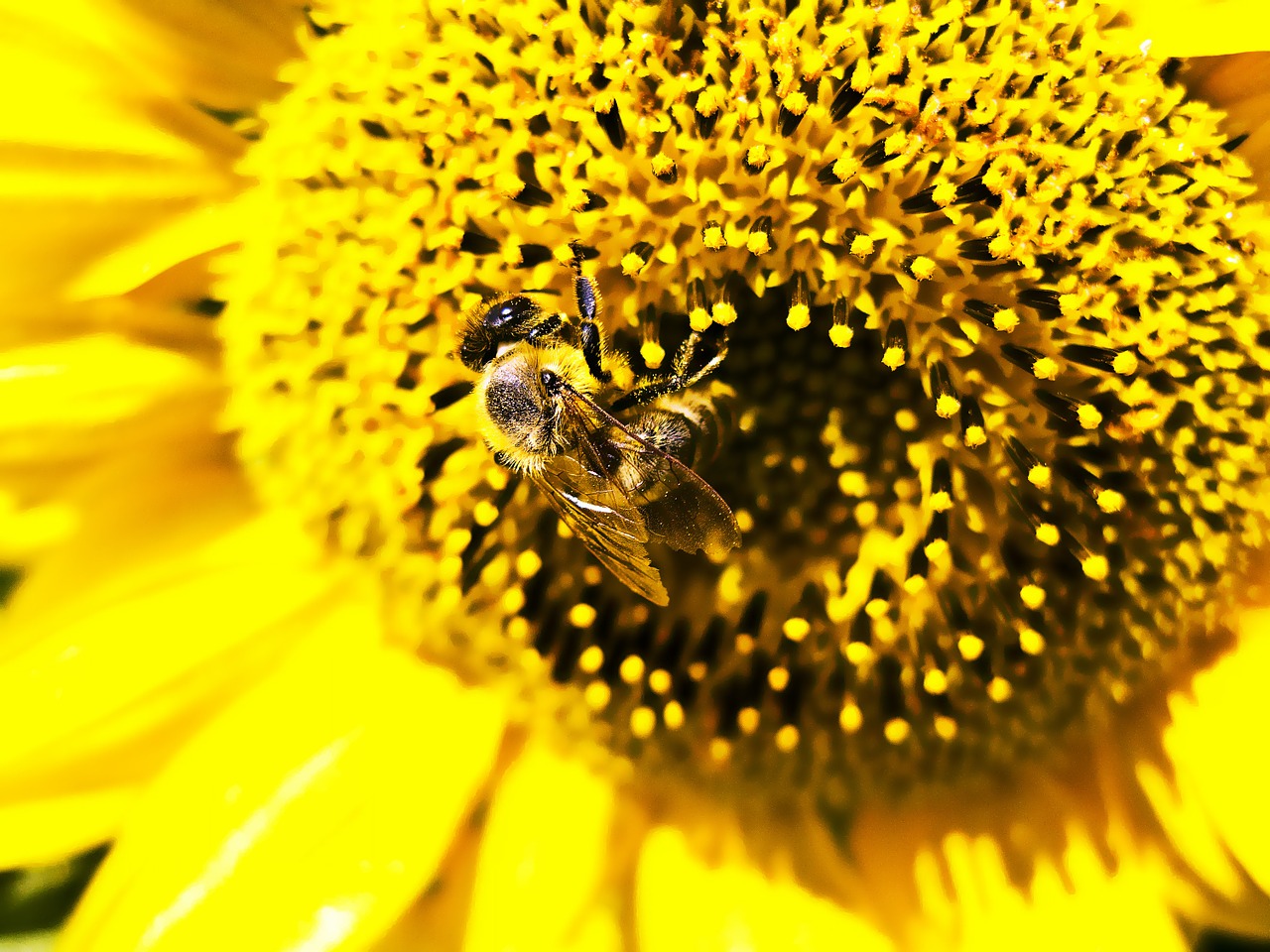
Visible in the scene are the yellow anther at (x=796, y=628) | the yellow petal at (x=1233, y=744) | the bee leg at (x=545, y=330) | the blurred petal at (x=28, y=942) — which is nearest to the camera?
the bee leg at (x=545, y=330)

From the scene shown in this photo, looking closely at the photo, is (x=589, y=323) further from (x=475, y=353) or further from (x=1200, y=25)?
(x=1200, y=25)

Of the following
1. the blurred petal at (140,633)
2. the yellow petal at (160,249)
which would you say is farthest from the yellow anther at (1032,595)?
the yellow petal at (160,249)

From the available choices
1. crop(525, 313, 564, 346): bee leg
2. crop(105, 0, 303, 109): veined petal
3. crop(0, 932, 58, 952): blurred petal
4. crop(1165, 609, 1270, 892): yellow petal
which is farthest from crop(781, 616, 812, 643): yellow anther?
crop(0, 932, 58, 952): blurred petal

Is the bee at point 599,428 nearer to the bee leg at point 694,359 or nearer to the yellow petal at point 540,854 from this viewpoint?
the bee leg at point 694,359

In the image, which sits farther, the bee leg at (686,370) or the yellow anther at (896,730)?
the yellow anther at (896,730)

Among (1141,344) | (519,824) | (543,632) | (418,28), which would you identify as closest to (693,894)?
(519,824)

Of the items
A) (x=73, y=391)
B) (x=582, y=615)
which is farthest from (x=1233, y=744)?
(x=73, y=391)
